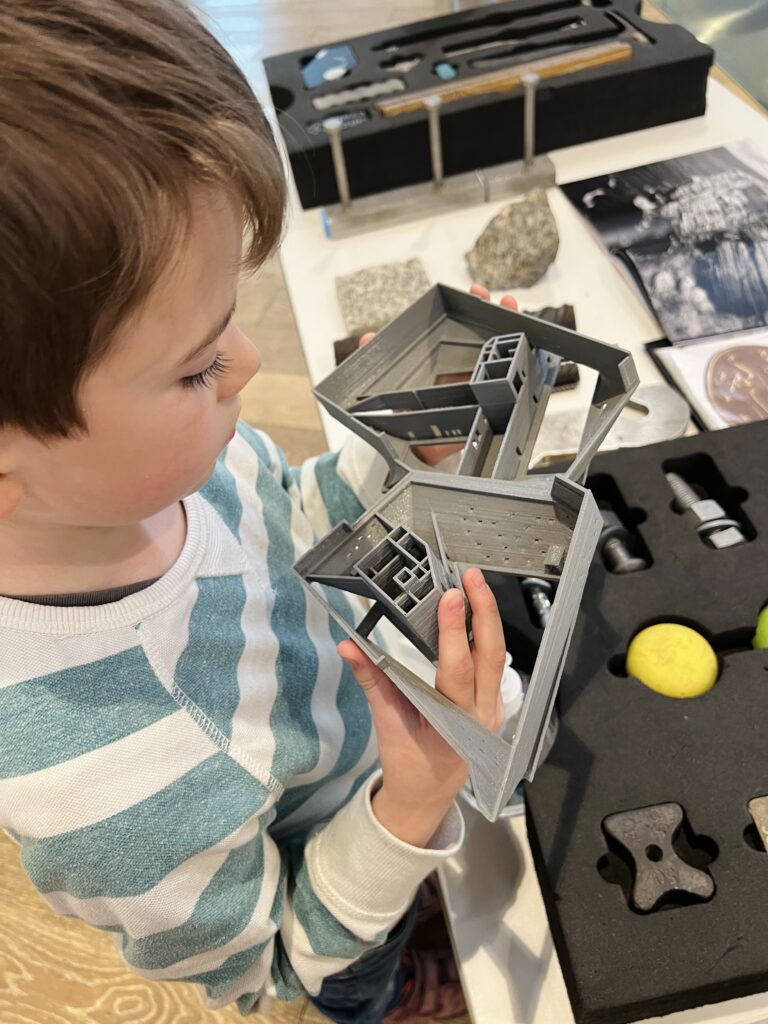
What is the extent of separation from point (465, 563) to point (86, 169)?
31 cm

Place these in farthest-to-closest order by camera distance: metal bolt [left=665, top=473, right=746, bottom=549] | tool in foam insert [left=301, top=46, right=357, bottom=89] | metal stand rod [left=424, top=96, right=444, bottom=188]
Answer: tool in foam insert [left=301, top=46, right=357, bottom=89], metal stand rod [left=424, top=96, right=444, bottom=188], metal bolt [left=665, top=473, right=746, bottom=549]

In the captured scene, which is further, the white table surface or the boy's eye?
the white table surface

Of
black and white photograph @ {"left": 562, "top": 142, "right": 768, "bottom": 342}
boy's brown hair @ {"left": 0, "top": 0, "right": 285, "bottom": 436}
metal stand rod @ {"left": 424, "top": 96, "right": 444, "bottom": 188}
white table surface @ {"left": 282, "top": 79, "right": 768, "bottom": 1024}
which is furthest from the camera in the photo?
metal stand rod @ {"left": 424, "top": 96, "right": 444, "bottom": 188}

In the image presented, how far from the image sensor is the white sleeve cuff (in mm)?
501

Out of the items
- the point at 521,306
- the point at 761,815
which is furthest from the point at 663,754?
the point at 521,306

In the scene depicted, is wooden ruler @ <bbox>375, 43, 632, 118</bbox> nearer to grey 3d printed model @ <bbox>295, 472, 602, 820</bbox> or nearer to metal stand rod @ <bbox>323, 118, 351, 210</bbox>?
metal stand rod @ <bbox>323, 118, 351, 210</bbox>

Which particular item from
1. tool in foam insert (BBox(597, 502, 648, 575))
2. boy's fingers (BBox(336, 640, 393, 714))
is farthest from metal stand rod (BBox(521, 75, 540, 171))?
boy's fingers (BBox(336, 640, 393, 714))

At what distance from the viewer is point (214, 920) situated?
1.52ft

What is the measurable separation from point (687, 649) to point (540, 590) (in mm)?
120

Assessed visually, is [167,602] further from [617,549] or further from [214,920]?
[617,549]

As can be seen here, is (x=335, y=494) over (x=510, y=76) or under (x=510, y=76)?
under

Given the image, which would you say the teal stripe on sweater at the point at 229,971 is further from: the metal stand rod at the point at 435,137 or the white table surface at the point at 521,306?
the metal stand rod at the point at 435,137

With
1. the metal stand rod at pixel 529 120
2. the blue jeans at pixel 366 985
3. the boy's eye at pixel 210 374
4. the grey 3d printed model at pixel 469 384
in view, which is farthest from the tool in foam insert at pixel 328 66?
the blue jeans at pixel 366 985

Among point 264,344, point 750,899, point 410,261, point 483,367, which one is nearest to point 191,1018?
point 750,899
